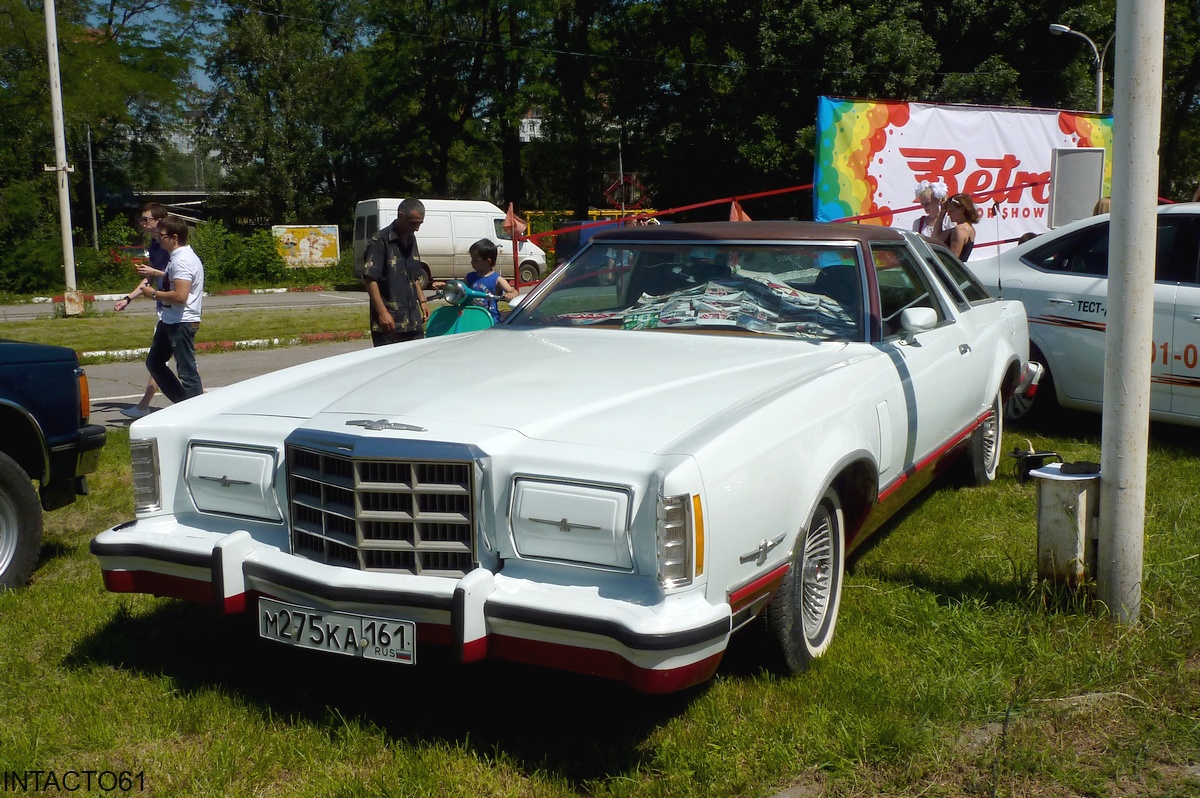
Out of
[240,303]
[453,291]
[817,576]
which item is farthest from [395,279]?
[240,303]

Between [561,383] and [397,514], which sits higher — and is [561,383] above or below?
above

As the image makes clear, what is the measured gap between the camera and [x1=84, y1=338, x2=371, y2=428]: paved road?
9477 millimetres

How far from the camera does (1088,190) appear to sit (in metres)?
12.0

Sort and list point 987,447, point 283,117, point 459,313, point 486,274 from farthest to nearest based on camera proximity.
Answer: point 283,117 → point 486,274 → point 459,313 → point 987,447

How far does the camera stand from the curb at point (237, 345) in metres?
12.9

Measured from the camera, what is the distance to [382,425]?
3189 mm

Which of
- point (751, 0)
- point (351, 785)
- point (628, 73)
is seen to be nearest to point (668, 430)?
point (351, 785)

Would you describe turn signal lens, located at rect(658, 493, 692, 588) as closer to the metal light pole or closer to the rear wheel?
the rear wheel

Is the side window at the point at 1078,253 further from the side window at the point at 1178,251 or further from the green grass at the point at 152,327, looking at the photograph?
the green grass at the point at 152,327

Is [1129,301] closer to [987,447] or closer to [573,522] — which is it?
[573,522]

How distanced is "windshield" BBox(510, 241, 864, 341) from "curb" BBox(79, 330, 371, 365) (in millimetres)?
9163

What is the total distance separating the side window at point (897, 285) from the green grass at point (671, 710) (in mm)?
1144

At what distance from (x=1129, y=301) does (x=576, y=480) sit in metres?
2.21

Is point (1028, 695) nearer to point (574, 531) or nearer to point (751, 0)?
point (574, 531)
